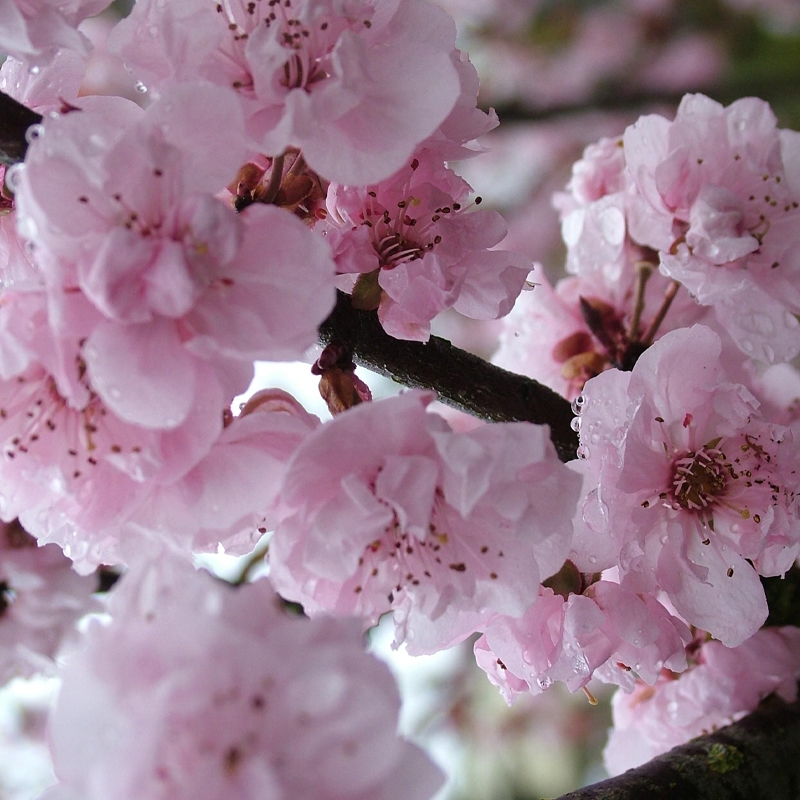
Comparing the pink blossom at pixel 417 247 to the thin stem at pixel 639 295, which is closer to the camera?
the pink blossom at pixel 417 247

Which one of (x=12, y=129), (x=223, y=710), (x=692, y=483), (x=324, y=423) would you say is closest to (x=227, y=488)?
(x=324, y=423)

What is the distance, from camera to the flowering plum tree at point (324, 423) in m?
0.43

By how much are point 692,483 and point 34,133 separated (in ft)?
1.97

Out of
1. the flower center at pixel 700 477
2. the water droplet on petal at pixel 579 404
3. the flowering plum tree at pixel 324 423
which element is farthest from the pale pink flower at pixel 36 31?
the flower center at pixel 700 477

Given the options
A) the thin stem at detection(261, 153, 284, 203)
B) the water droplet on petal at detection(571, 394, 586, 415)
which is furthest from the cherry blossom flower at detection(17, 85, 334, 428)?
the water droplet on petal at detection(571, 394, 586, 415)

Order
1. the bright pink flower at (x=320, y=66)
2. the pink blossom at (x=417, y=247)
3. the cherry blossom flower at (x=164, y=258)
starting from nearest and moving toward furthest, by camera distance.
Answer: the cherry blossom flower at (x=164, y=258), the bright pink flower at (x=320, y=66), the pink blossom at (x=417, y=247)

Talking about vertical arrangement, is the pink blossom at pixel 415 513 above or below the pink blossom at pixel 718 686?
above

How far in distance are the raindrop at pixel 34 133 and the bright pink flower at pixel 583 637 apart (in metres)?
0.48

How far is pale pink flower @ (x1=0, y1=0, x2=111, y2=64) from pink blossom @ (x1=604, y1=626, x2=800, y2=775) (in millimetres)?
810

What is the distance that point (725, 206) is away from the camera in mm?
923

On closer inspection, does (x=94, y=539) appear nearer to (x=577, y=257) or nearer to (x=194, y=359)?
(x=194, y=359)

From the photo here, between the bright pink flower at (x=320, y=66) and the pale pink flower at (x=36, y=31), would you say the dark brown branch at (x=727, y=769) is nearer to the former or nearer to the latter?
the bright pink flower at (x=320, y=66)

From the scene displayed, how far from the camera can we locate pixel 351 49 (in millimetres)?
651

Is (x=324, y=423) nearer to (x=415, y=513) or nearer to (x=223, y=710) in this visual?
(x=415, y=513)
